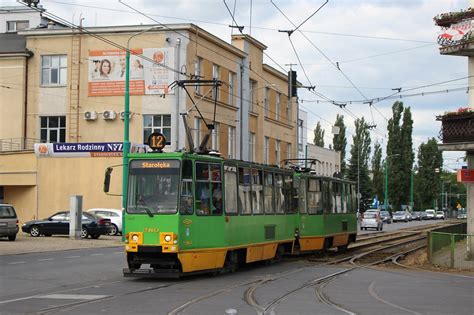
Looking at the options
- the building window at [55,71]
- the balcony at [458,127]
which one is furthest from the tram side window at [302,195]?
the building window at [55,71]

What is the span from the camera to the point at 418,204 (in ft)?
393

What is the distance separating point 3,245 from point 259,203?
13.7m

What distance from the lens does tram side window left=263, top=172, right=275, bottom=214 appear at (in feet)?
71.4

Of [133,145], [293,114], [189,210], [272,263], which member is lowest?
[272,263]

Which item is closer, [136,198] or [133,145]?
[136,198]

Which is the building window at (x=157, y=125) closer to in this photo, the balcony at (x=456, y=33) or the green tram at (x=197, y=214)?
the balcony at (x=456, y=33)

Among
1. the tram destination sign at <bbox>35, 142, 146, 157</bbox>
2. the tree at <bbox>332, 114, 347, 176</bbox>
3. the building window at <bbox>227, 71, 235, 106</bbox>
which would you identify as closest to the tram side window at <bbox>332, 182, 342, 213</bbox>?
the tram destination sign at <bbox>35, 142, 146, 157</bbox>

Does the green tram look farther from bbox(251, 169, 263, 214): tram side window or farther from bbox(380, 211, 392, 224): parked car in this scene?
bbox(380, 211, 392, 224): parked car

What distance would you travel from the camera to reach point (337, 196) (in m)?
29.3

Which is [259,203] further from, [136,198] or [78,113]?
[78,113]

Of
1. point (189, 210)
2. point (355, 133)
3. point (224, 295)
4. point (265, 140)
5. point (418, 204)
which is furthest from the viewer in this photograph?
point (418, 204)

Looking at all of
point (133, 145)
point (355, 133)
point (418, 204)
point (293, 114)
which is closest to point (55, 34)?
point (133, 145)

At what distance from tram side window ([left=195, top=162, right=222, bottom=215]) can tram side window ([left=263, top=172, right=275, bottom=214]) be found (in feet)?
11.4

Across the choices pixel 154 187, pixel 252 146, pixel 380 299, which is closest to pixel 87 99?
pixel 252 146
